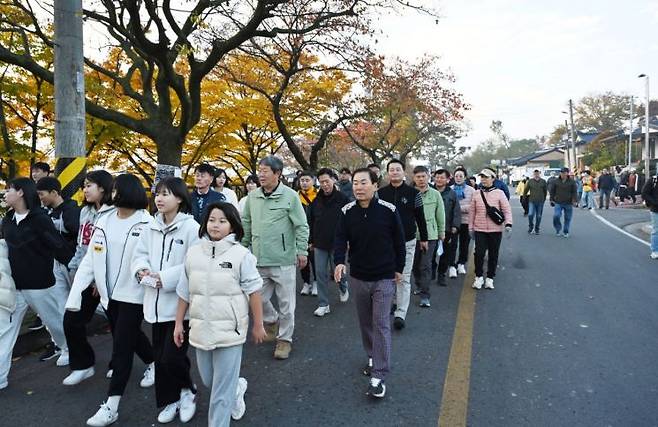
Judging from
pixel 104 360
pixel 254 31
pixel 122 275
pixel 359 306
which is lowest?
pixel 104 360

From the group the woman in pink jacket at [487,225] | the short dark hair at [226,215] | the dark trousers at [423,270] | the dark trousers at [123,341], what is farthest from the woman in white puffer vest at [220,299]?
the woman in pink jacket at [487,225]

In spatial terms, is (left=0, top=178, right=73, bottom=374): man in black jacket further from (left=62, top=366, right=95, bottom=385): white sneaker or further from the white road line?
the white road line

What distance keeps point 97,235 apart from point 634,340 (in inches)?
197

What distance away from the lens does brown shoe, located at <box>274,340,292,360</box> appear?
4285 mm

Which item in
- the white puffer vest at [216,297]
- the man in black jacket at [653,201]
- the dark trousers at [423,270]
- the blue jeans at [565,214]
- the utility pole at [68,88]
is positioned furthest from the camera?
the blue jeans at [565,214]

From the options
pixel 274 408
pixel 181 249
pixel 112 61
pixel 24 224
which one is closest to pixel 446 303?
pixel 274 408

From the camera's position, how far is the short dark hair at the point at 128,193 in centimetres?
339

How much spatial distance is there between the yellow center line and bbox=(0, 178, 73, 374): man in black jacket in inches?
133

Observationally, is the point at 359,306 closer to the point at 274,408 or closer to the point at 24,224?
the point at 274,408

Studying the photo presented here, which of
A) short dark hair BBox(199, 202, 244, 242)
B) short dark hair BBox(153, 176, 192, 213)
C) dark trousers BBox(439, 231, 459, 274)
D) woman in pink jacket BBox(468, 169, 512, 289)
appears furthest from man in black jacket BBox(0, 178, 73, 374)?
woman in pink jacket BBox(468, 169, 512, 289)

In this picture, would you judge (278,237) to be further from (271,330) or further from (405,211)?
(405,211)

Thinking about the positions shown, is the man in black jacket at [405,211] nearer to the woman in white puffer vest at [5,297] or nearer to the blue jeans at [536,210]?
the woman in white puffer vest at [5,297]

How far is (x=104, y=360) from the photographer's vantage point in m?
4.34

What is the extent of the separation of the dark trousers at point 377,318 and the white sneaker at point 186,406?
1.34 m
